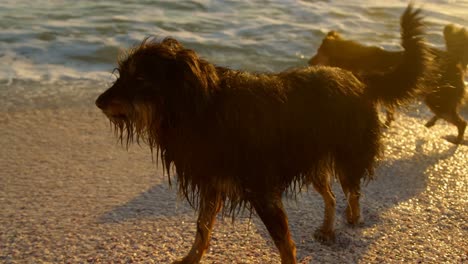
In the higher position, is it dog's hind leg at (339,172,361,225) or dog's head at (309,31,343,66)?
dog's head at (309,31,343,66)

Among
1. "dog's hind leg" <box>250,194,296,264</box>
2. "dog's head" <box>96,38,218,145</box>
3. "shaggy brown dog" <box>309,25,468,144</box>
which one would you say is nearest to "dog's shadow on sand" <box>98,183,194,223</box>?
"dog's hind leg" <box>250,194,296,264</box>

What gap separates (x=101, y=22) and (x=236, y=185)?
7845 mm

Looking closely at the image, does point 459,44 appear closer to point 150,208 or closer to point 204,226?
point 150,208

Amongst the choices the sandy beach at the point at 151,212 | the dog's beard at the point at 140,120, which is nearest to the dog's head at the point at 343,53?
the sandy beach at the point at 151,212

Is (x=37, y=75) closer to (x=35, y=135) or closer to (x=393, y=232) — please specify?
(x=35, y=135)

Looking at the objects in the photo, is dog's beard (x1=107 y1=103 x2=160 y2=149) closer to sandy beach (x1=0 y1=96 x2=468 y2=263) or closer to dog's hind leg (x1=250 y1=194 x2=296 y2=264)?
dog's hind leg (x1=250 y1=194 x2=296 y2=264)

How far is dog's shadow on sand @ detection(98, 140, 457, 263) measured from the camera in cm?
439

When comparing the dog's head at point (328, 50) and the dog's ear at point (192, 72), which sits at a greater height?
the dog's ear at point (192, 72)

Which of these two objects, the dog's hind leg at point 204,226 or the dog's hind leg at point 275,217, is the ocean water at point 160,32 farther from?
the dog's hind leg at point 275,217

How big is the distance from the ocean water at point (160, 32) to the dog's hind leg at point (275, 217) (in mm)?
4058

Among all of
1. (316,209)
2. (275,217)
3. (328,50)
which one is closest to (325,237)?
(316,209)

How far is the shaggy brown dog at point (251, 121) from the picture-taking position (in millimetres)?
3281

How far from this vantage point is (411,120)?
290 inches

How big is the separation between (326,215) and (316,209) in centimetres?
41
